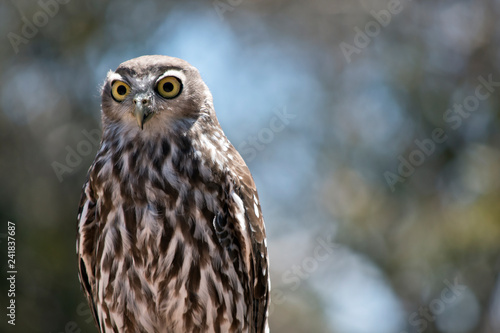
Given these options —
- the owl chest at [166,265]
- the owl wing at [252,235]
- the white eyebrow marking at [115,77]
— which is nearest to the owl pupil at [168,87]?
the white eyebrow marking at [115,77]

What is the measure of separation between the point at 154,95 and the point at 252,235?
1.05 meters

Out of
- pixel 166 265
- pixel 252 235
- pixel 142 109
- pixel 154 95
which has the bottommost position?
pixel 166 265

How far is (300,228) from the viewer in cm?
1193

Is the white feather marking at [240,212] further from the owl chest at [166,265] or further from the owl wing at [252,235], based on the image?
the owl chest at [166,265]

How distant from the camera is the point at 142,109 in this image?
11.6 ft

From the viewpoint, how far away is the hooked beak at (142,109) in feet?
11.5

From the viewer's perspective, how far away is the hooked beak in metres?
3.50

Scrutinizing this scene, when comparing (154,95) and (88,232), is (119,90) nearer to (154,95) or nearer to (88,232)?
(154,95)

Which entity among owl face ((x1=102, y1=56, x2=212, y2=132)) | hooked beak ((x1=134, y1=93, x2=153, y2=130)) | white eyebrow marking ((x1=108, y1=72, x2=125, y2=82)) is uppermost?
white eyebrow marking ((x1=108, y1=72, x2=125, y2=82))

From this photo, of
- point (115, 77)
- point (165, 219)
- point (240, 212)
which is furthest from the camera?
point (115, 77)

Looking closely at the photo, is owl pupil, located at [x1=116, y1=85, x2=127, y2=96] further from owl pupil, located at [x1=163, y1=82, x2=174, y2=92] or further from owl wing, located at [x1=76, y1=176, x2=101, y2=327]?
owl wing, located at [x1=76, y1=176, x2=101, y2=327]

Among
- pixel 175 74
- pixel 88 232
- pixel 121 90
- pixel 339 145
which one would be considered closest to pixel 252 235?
pixel 88 232

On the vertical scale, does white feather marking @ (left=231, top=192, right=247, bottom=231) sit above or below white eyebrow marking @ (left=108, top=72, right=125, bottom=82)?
below

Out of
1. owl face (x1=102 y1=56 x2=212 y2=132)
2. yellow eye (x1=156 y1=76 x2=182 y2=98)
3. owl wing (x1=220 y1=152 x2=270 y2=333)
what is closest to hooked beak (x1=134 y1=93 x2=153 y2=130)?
owl face (x1=102 y1=56 x2=212 y2=132)
